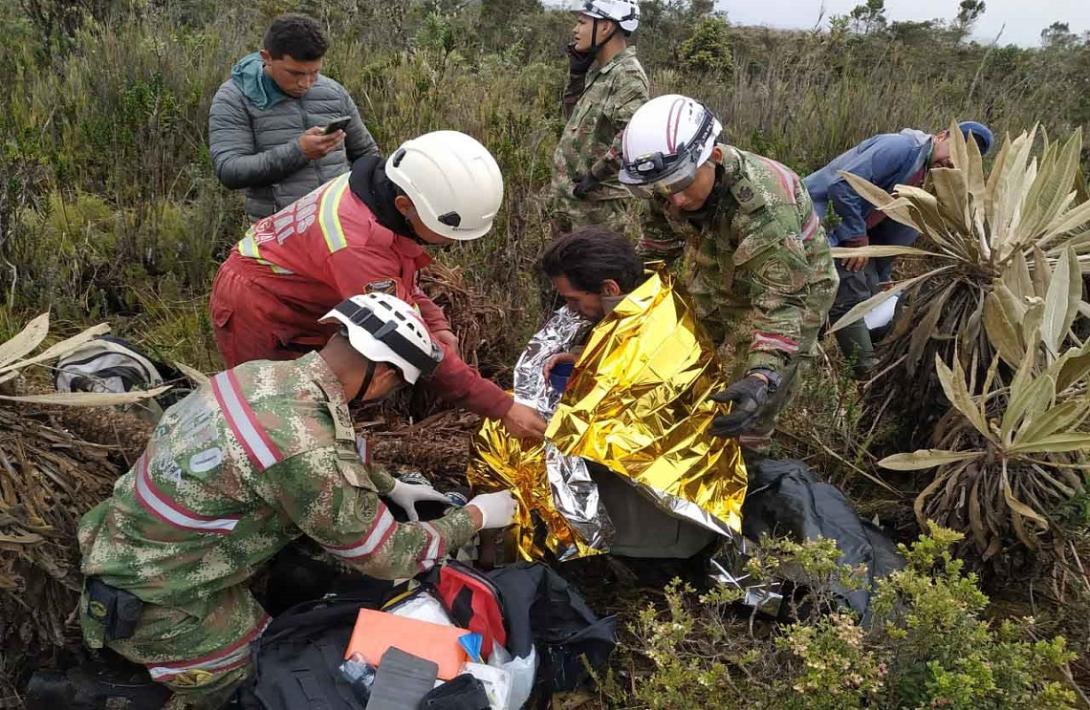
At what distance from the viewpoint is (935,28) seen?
12367 millimetres

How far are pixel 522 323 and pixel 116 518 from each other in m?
2.12

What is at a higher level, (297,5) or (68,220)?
(297,5)

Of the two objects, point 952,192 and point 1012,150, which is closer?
point 952,192

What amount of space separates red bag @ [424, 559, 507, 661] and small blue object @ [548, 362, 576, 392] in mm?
772

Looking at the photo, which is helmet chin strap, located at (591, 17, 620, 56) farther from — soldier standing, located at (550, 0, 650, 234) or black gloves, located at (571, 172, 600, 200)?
black gloves, located at (571, 172, 600, 200)

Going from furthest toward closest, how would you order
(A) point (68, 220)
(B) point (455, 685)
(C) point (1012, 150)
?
(A) point (68, 220) → (C) point (1012, 150) → (B) point (455, 685)

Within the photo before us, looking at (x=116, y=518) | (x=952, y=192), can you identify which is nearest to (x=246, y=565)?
(x=116, y=518)

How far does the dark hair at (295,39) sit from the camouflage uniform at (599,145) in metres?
1.40

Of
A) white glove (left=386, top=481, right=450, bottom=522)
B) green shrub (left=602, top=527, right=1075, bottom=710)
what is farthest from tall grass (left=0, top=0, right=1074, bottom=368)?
green shrub (left=602, top=527, right=1075, bottom=710)

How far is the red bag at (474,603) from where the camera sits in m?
1.91

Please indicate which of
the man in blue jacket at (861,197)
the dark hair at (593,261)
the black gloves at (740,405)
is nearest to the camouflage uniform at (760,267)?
the black gloves at (740,405)

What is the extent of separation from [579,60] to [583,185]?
0.78 meters

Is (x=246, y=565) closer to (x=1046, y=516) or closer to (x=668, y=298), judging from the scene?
(x=668, y=298)

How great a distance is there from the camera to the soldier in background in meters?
1.64
